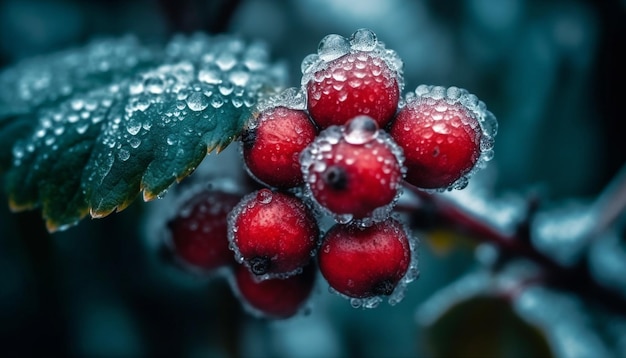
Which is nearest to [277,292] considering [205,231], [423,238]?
[205,231]

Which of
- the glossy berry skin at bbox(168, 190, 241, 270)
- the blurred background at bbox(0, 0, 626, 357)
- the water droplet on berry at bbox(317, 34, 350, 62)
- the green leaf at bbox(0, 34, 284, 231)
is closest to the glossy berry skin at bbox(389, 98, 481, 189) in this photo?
the water droplet on berry at bbox(317, 34, 350, 62)

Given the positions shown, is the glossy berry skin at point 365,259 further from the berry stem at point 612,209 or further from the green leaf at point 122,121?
the berry stem at point 612,209

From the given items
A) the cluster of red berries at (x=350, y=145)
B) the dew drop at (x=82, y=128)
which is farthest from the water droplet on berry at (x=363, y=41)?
the dew drop at (x=82, y=128)

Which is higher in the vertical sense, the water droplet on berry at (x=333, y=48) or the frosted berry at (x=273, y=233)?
the water droplet on berry at (x=333, y=48)

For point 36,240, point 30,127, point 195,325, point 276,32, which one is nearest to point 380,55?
point 30,127

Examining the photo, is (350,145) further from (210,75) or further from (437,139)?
(210,75)

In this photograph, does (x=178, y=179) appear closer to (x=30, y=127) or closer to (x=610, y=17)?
(x=30, y=127)

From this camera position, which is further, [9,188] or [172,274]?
[172,274]
